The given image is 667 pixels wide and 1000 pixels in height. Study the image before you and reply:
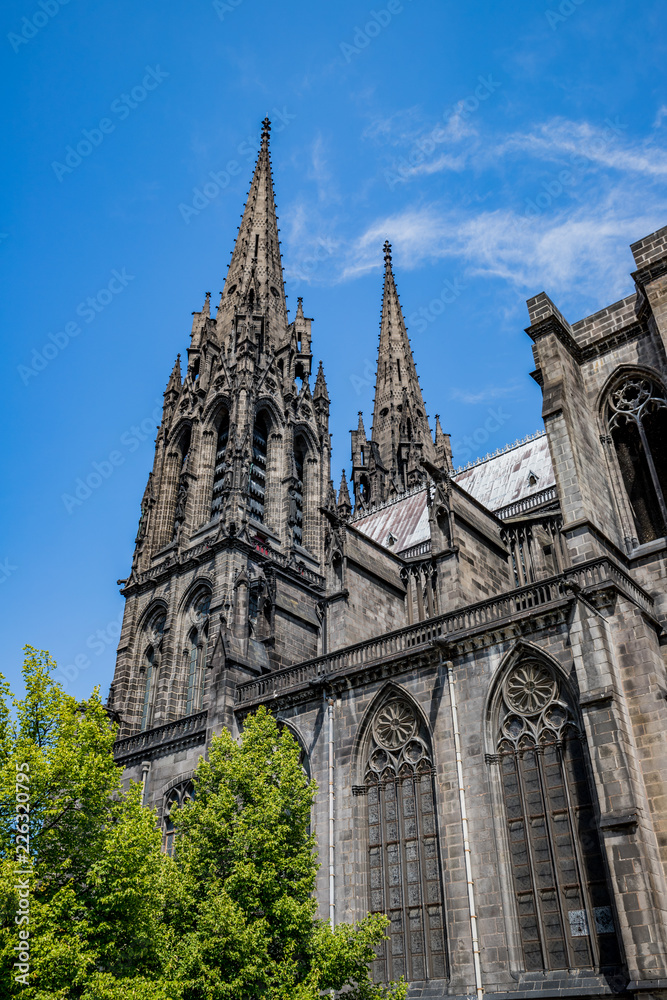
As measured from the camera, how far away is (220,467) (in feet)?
127

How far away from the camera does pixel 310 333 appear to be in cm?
4600

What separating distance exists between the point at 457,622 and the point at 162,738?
1264 centimetres

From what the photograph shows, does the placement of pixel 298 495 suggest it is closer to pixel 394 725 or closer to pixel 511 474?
pixel 511 474

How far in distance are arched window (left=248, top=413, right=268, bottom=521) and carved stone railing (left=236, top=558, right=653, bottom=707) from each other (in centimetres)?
1417

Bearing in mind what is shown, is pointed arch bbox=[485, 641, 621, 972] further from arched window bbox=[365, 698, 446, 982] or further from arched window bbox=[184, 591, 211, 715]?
arched window bbox=[184, 591, 211, 715]

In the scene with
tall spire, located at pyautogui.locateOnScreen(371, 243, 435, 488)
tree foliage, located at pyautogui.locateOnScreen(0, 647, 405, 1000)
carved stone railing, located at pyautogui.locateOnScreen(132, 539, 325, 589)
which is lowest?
tree foliage, located at pyautogui.locateOnScreen(0, 647, 405, 1000)

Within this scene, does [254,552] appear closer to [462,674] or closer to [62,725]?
[462,674]

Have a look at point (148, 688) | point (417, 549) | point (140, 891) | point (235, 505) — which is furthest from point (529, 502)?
point (140, 891)

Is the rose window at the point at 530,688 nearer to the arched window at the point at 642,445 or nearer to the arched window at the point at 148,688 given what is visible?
the arched window at the point at 642,445

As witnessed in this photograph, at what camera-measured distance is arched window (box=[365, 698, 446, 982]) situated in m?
17.2

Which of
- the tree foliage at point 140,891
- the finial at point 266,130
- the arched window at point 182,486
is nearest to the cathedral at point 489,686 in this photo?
the arched window at point 182,486

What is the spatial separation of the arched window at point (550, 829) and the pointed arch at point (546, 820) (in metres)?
0.02

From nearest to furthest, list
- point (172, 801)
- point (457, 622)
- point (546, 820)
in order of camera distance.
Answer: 1. point (546, 820)
2. point (457, 622)
3. point (172, 801)

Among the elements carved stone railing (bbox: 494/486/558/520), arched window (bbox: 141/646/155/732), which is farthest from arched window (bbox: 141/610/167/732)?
carved stone railing (bbox: 494/486/558/520)
